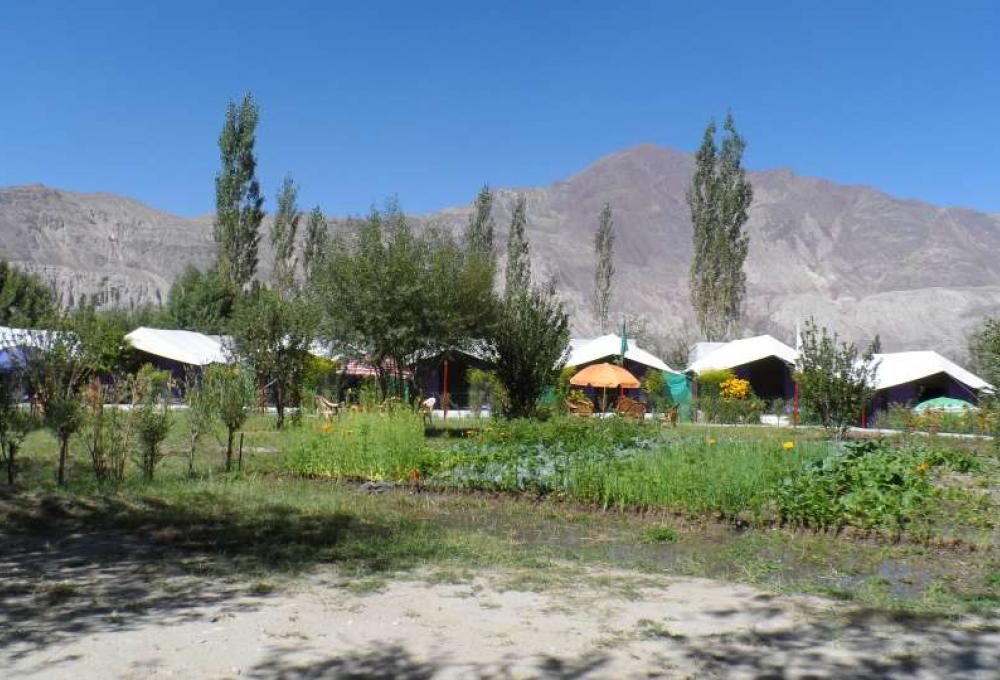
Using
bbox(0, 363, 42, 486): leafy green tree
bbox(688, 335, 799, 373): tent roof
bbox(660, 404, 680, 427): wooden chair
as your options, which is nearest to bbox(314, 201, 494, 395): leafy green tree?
bbox(660, 404, 680, 427): wooden chair

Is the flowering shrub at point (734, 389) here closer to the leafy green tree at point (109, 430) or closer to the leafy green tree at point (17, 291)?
the leafy green tree at point (109, 430)

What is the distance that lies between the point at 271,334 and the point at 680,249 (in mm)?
120448

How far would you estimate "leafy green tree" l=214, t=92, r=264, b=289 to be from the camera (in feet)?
136

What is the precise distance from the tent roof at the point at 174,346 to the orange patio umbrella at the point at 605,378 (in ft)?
45.0

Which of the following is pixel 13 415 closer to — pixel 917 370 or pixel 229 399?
pixel 229 399

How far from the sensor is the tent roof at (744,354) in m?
33.0

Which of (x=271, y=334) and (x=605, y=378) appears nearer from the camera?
(x=271, y=334)

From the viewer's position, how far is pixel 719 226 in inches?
1839

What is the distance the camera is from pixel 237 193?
41781mm

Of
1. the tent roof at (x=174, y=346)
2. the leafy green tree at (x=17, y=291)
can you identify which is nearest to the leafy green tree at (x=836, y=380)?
the tent roof at (x=174, y=346)

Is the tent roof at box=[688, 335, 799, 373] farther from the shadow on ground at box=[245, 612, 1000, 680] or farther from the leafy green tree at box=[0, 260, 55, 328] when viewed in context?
the leafy green tree at box=[0, 260, 55, 328]

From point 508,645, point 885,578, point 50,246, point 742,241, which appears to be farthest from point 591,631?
point 50,246

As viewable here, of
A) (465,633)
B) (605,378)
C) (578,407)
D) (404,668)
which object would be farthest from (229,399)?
(605,378)

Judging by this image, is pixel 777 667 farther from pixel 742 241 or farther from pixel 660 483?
pixel 742 241
